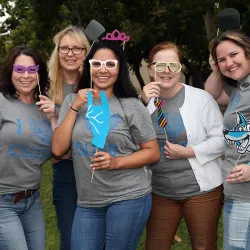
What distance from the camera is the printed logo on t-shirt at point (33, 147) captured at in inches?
117

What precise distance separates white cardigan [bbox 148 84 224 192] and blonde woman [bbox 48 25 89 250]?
2.73ft

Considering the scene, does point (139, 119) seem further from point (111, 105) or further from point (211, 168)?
point (211, 168)

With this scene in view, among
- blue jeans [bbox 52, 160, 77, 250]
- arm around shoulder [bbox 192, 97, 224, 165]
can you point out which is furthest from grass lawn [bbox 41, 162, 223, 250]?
arm around shoulder [bbox 192, 97, 224, 165]

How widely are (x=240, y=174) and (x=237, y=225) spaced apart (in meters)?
0.34

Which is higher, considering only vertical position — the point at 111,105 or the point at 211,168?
the point at 111,105

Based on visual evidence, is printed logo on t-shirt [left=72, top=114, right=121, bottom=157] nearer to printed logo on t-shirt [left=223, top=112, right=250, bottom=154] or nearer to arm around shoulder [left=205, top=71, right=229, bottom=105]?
printed logo on t-shirt [left=223, top=112, right=250, bottom=154]

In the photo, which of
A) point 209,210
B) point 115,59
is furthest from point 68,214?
point 115,59

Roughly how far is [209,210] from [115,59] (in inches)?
53.3

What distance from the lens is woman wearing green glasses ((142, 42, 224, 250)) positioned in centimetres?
320

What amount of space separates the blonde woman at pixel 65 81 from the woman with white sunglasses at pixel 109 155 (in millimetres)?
638

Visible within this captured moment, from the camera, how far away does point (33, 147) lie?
3027 millimetres

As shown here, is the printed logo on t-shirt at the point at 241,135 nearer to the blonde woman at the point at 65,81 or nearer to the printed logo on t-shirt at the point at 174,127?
the printed logo on t-shirt at the point at 174,127

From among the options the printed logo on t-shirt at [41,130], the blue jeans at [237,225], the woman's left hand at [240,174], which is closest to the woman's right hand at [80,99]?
the printed logo on t-shirt at [41,130]

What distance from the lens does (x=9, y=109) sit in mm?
3020
